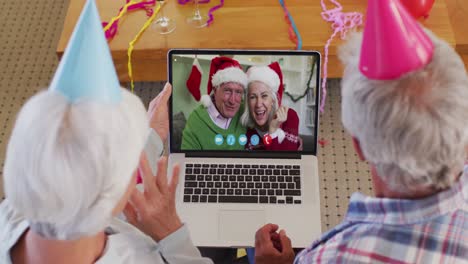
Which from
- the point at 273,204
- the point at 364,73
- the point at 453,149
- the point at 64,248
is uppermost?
the point at 364,73

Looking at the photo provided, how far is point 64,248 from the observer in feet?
2.90

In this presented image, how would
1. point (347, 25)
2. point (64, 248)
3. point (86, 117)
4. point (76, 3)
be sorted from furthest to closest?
point (76, 3), point (347, 25), point (64, 248), point (86, 117)

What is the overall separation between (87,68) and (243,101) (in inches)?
27.9

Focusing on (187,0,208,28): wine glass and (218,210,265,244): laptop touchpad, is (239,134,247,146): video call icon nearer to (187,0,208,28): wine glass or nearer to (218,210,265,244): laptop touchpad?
(218,210,265,244): laptop touchpad

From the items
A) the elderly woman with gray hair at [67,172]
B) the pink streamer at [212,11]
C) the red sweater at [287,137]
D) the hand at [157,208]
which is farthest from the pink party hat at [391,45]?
the pink streamer at [212,11]

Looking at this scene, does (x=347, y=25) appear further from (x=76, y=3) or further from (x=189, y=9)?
(x=76, y=3)

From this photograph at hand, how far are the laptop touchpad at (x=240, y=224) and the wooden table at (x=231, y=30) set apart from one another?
63 centimetres

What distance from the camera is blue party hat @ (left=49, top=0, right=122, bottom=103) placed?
792mm

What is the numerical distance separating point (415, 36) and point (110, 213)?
521 millimetres

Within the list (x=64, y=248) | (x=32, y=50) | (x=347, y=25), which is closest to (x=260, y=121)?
(x=347, y=25)

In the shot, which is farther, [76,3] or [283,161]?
[76,3]

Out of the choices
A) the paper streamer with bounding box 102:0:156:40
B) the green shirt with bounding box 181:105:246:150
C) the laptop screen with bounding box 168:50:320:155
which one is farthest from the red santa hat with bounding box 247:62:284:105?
the paper streamer with bounding box 102:0:156:40

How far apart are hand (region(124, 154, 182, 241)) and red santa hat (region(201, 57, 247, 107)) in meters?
0.36

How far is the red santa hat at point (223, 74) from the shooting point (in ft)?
4.71
